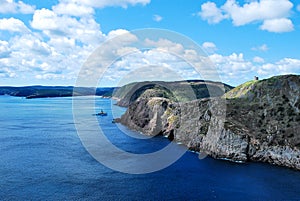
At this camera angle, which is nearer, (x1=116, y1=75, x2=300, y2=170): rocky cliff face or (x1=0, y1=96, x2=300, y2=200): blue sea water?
(x1=0, y1=96, x2=300, y2=200): blue sea water

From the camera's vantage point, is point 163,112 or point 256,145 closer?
point 256,145

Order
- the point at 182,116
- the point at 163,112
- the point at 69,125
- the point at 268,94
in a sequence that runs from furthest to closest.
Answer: the point at 69,125 < the point at 163,112 < the point at 182,116 < the point at 268,94

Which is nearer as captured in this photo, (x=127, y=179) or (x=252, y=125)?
(x=127, y=179)

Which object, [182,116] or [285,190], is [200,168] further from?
[182,116]

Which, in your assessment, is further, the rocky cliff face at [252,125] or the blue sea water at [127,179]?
the rocky cliff face at [252,125]

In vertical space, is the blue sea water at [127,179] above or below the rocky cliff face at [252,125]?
below

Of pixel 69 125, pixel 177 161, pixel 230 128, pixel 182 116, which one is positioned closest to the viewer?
pixel 177 161

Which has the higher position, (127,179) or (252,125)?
(252,125)

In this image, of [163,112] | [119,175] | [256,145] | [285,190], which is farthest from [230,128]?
[163,112]
